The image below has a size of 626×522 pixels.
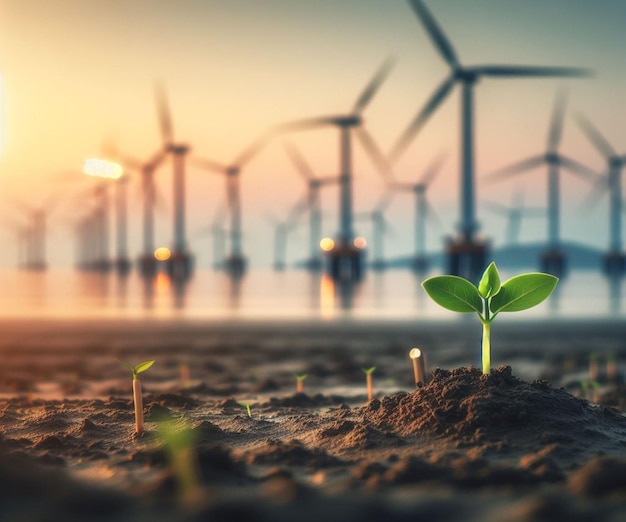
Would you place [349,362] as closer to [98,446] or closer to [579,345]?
[579,345]

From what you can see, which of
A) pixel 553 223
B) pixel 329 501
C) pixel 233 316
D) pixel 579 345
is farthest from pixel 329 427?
pixel 553 223

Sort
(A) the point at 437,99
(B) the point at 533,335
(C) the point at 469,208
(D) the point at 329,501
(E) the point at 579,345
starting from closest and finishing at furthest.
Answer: (D) the point at 329,501, (E) the point at 579,345, (B) the point at 533,335, (A) the point at 437,99, (C) the point at 469,208

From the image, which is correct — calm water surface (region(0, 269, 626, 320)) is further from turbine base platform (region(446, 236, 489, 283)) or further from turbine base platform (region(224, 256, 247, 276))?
turbine base platform (region(224, 256, 247, 276))

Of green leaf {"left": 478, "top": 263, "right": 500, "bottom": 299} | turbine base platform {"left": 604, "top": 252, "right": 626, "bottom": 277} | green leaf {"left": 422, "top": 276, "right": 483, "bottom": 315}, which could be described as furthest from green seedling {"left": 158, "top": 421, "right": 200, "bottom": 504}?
turbine base platform {"left": 604, "top": 252, "right": 626, "bottom": 277}

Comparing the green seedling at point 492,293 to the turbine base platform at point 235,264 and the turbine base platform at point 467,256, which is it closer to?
the turbine base platform at point 467,256

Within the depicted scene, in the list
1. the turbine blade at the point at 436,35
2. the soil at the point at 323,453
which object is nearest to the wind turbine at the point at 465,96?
the turbine blade at the point at 436,35
